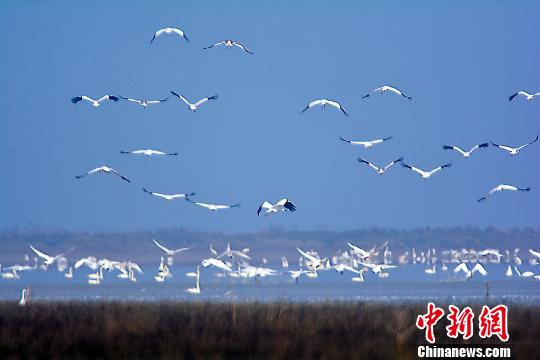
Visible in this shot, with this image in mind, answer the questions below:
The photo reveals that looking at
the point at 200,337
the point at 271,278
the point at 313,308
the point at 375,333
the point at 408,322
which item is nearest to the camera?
the point at 200,337

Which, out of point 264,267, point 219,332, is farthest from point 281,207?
point 264,267

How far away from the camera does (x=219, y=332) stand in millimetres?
28656

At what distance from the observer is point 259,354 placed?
2564 cm

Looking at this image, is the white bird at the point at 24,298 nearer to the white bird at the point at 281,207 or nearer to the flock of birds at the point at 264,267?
the flock of birds at the point at 264,267

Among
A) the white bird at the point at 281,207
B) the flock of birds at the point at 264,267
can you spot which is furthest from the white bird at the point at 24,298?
the white bird at the point at 281,207

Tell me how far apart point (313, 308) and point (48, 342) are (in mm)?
11284

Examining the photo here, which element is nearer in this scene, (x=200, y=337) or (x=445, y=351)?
(x=445, y=351)

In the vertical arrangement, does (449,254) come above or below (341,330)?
above

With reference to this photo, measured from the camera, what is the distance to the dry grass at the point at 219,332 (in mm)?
25594

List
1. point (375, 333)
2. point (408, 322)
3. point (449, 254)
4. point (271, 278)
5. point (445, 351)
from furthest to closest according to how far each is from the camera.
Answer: point (449, 254) → point (271, 278) → point (408, 322) → point (375, 333) → point (445, 351)

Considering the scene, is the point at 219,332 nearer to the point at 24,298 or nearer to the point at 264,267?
the point at 24,298

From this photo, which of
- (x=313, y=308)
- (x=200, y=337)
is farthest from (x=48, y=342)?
(x=313, y=308)

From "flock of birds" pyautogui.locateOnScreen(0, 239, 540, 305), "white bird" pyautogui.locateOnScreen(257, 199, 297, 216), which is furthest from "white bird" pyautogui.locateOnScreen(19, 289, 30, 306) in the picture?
"white bird" pyautogui.locateOnScreen(257, 199, 297, 216)

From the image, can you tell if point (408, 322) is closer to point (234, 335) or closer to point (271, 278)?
point (234, 335)
